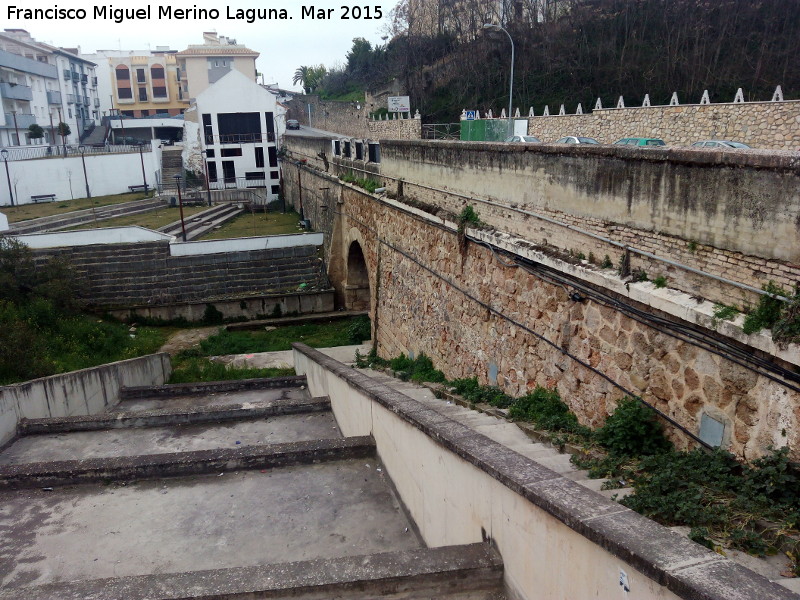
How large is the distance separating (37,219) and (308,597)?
1135 inches

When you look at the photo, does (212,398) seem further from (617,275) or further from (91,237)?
(91,237)

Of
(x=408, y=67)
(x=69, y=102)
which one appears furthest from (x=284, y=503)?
(x=69, y=102)

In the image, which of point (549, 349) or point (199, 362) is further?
point (199, 362)

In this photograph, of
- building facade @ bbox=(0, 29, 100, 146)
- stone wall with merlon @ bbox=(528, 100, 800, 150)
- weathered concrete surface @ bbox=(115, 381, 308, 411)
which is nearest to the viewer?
weathered concrete surface @ bbox=(115, 381, 308, 411)

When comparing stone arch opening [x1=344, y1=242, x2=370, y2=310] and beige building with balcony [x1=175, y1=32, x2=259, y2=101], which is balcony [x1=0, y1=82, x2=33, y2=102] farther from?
stone arch opening [x1=344, y1=242, x2=370, y2=310]

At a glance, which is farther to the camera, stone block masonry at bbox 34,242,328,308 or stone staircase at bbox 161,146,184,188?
stone staircase at bbox 161,146,184,188

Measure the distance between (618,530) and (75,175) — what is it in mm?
38682

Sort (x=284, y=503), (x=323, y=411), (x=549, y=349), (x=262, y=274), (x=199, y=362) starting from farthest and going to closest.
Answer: (x=262, y=274)
(x=199, y=362)
(x=323, y=411)
(x=549, y=349)
(x=284, y=503)

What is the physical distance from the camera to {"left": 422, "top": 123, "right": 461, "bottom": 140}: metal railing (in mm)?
28731

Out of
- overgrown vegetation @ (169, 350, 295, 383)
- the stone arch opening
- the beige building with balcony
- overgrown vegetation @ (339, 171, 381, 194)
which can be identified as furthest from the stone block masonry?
the beige building with balcony

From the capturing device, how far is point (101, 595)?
3.28 meters

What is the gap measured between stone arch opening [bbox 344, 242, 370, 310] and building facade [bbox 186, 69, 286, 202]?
19.8 m

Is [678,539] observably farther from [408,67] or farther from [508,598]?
[408,67]

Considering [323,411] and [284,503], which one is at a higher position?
[284,503]
